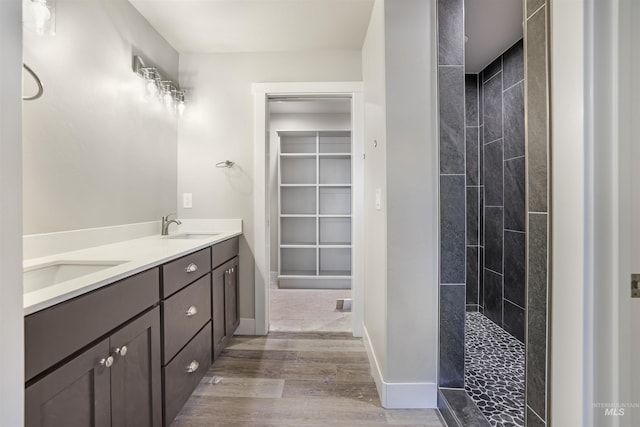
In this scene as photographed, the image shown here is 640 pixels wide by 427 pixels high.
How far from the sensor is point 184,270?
4.92 feet

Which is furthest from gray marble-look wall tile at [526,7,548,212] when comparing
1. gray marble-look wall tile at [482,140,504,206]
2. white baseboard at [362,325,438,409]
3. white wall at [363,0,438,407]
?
gray marble-look wall tile at [482,140,504,206]

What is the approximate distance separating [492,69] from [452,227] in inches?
74.0

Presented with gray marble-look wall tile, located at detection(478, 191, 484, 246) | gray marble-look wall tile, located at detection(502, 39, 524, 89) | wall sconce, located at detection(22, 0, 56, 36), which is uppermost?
gray marble-look wall tile, located at detection(502, 39, 524, 89)

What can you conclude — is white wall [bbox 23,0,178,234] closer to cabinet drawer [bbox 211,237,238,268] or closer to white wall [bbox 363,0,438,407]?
cabinet drawer [bbox 211,237,238,268]

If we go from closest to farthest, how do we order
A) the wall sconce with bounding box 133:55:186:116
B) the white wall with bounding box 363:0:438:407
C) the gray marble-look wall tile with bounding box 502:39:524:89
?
the white wall with bounding box 363:0:438:407
the wall sconce with bounding box 133:55:186:116
the gray marble-look wall tile with bounding box 502:39:524:89

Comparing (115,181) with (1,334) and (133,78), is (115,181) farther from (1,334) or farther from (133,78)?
(1,334)

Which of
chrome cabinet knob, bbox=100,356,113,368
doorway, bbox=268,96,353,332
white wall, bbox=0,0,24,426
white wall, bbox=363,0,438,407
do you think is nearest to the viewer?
white wall, bbox=0,0,24,426

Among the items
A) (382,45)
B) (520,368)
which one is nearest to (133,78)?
(382,45)

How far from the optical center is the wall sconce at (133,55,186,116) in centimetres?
208

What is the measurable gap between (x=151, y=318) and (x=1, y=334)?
2.52 ft

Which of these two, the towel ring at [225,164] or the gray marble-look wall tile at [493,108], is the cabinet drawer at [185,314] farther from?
the gray marble-look wall tile at [493,108]

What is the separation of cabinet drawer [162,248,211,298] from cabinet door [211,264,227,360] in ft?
0.56

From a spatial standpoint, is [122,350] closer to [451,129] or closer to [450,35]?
[451,129]

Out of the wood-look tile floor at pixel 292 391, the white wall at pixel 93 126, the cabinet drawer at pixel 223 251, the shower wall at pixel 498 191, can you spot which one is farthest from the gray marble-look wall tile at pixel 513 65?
the white wall at pixel 93 126
